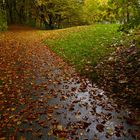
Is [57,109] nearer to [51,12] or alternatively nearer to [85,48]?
[85,48]

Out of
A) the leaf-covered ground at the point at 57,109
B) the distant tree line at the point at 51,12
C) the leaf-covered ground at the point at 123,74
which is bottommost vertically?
the leaf-covered ground at the point at 57,109

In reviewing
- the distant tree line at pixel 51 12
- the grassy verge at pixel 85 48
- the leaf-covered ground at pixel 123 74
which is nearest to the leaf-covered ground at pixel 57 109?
the leaf-covered ground at pixel 123 74

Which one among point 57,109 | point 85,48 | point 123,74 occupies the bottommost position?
point 57,109

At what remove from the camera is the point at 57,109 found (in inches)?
290

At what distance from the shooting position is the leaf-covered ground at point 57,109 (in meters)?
6.04

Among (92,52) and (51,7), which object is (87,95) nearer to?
(92,52)

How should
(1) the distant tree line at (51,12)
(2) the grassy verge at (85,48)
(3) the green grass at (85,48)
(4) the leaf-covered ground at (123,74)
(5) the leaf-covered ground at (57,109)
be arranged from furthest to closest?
1. (1) the distant tree line at (51,12)
2. (3) the green grass at (85,48)
3. (2) the grassy verge at (85,48)
4. (4) the leaf-covered ground at (123,74)
5. (5) the leaf-covered ground at (57,109)

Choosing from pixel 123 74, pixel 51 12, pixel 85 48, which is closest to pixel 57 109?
pixel 123 74

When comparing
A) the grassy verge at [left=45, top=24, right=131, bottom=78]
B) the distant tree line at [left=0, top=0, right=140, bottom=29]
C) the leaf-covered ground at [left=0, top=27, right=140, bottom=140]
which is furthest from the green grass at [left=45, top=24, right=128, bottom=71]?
the distant tree line at [left=0, top=0, right=140, bottom=29]

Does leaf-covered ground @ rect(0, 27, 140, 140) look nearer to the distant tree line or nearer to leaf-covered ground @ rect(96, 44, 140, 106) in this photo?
leaf-covered ground @ rect(96, 44, 140, 106)

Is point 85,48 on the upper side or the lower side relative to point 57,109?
upper

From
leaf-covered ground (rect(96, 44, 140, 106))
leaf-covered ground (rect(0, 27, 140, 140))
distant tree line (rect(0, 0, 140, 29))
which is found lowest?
leaf-covered ground (rect(0, 27, 140, 140))

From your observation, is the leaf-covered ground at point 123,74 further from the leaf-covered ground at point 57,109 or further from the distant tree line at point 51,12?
the distant tree line at point 51,12

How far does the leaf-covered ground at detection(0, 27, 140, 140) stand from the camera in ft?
19.8
